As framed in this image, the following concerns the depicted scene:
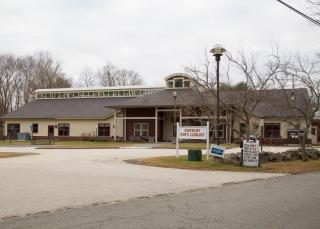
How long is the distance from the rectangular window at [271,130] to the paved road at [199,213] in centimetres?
3982

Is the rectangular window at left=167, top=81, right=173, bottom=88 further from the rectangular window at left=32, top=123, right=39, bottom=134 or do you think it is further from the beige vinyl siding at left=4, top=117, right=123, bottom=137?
the rectangular window at left=32, top=123, right=39, bottom=134

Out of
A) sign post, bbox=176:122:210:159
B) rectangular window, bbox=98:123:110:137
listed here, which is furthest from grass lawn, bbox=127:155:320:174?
rectangular window, bbox=98:123:110:137

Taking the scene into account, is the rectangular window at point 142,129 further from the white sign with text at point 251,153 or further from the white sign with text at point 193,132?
the white sign with text at point 251,153

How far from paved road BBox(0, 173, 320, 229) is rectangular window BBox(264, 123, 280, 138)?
131ft

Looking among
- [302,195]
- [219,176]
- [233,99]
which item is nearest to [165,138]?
[233,99]

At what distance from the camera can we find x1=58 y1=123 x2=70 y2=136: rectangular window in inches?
2418

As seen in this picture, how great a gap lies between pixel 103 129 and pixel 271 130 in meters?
18.7

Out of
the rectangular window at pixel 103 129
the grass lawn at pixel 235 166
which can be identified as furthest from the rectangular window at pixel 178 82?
the grass lawn at pixel 235 166

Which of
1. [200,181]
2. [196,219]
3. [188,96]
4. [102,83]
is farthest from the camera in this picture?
[102,83]

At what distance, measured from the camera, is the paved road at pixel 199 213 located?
905cm

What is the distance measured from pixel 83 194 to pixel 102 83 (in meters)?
82.8

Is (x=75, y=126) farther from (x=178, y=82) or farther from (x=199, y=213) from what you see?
(x=199, y=213)

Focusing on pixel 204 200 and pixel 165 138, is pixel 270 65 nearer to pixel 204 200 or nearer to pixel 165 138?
pixel 204 200

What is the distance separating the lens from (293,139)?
51.8 meters
